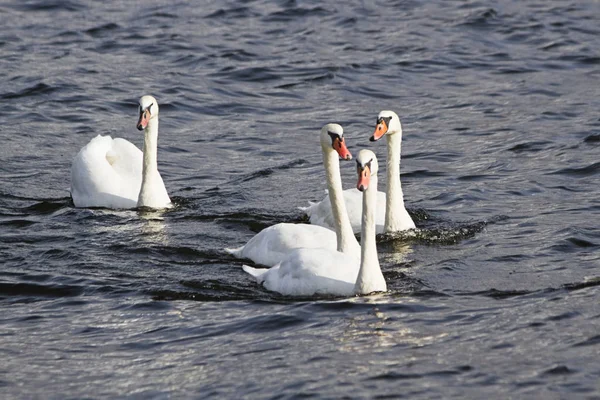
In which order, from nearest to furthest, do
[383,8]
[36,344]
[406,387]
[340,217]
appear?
[406,387] → [36,344] → [340,217] → [383,8]

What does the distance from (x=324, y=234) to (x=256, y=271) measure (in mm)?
893

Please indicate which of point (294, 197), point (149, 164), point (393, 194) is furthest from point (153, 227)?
point (393, 194)

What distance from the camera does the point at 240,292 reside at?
10508 millimetres

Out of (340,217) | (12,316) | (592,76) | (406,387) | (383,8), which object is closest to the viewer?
(406,387)

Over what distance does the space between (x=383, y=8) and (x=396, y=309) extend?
1484 centimetres

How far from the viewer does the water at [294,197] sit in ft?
28.9

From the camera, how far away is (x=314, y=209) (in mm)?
12828

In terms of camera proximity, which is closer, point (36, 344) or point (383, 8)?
point (36, 344)

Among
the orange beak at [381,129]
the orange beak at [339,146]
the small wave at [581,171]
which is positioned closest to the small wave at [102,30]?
the small wave at [581,171]

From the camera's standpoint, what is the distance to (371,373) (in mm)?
8547

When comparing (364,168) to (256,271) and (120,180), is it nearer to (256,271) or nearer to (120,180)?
(256,271)

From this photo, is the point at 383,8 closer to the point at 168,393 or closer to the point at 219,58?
the point at 219,58

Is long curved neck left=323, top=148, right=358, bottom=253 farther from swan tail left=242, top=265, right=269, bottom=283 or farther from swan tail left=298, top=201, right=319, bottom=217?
swan tail left=298, top=201, right=319, bottom=217

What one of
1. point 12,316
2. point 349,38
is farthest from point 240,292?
point 349,38
